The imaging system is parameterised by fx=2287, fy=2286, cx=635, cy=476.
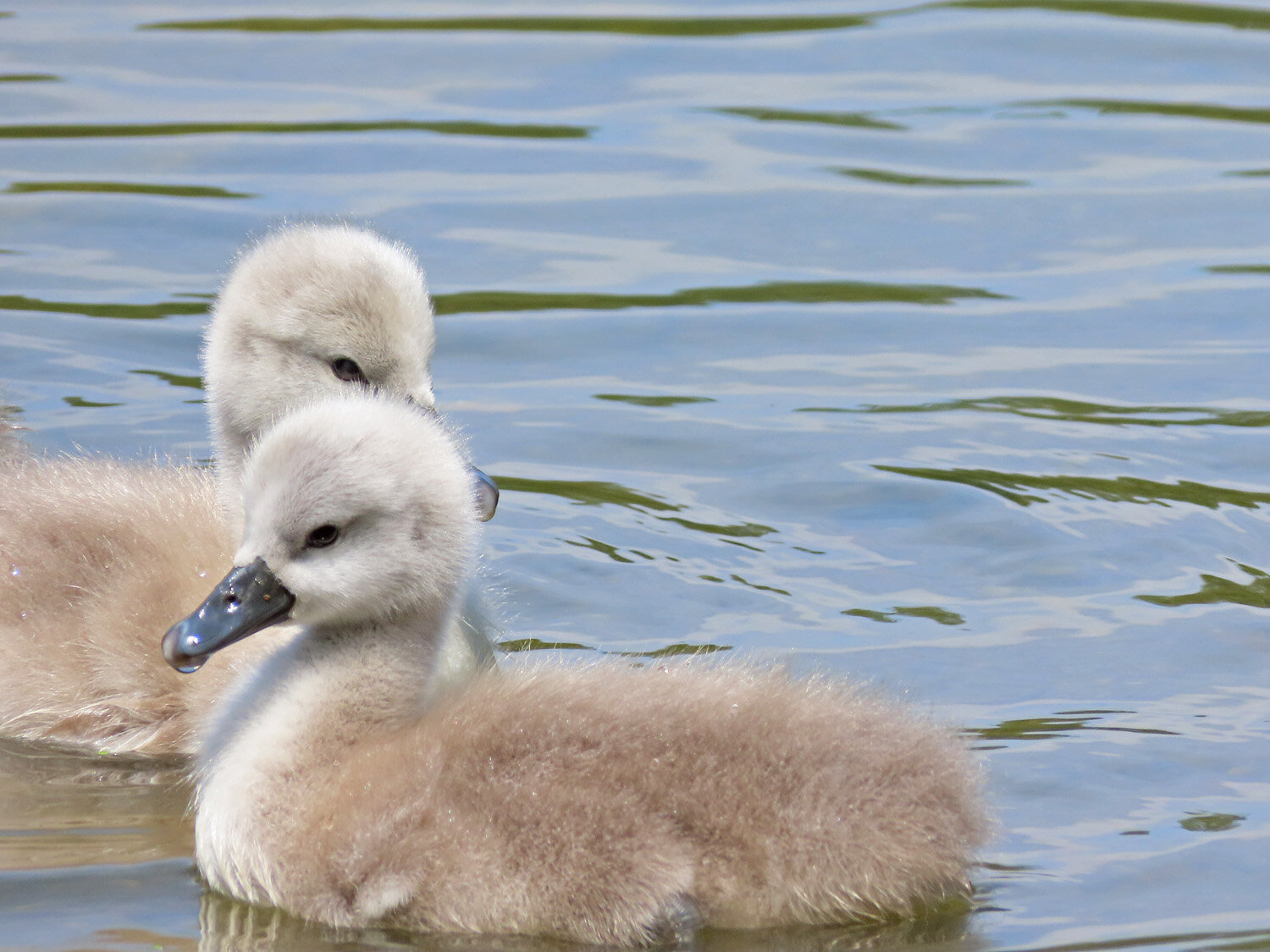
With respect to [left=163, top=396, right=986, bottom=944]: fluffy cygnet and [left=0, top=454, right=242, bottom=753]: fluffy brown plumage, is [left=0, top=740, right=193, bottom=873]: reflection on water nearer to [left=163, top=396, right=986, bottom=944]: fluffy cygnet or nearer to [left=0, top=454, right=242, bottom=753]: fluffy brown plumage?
[left=0, top=454, right=242, bottom=753]: fluffy brown plumage

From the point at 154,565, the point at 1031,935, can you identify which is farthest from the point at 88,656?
the point at 1031,935

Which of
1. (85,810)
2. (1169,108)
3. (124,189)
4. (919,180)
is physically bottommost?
(85,810)

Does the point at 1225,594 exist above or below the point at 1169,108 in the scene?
below

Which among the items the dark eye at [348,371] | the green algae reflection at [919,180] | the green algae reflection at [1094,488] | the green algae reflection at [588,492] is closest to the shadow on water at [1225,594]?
the green algae reflection at [1094,488]

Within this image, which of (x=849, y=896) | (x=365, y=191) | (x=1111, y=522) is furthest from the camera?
(x=365, y=191)

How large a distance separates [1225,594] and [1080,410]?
52.9 inches

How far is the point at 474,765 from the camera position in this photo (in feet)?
13.4

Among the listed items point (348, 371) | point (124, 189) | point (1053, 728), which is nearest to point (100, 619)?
point (348, 371)

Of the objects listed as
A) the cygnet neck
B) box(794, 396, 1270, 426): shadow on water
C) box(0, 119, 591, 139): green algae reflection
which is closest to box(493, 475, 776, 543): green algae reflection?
box(794, 396, 1270, 426): shadow on water

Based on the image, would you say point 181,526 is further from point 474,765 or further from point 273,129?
point 273,129

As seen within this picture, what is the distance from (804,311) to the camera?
783cm

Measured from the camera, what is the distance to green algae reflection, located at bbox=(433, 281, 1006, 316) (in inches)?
310

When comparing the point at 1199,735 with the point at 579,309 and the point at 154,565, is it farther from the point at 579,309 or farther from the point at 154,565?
the point at 579,309

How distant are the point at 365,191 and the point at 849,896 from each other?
5.19 m
